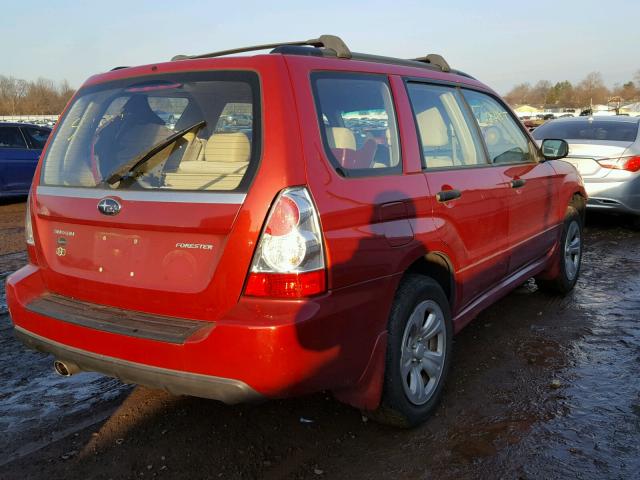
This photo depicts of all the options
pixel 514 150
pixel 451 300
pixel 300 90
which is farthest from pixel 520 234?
pixel 300 90

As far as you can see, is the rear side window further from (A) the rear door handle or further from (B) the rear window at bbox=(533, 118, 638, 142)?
(B) the rear window at bbox=(533, 118, 638, 142)

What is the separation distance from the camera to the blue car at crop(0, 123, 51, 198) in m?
10.7

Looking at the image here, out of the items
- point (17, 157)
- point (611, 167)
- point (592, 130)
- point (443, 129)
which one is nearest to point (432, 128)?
point (443, 129)

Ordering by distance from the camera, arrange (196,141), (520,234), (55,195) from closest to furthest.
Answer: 1. (196,141)
2. (55,195)
3. (520,234)

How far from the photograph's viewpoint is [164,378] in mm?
2387

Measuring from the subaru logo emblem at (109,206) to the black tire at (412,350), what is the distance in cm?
134

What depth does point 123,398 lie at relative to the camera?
343cm

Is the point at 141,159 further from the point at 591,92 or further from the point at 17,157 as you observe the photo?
the point at 591,92

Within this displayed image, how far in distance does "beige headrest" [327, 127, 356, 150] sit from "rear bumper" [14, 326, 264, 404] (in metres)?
1.11

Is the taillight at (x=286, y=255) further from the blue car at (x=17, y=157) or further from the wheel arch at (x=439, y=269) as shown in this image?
the blue car at (x=17, y=157)

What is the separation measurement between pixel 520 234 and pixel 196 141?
101 inches

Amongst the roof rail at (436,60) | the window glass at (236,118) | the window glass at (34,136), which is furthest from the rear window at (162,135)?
the window glass at (34,136)

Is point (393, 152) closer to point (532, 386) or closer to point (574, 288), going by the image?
point (532, 386)

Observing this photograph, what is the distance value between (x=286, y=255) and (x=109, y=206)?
2.86 ft
